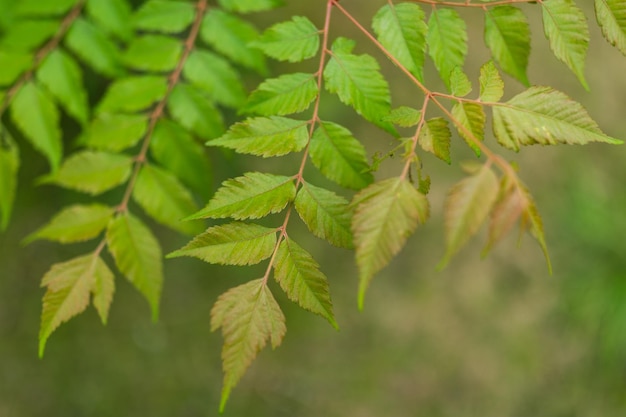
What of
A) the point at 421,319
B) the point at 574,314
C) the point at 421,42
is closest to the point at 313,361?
the point at 421,319

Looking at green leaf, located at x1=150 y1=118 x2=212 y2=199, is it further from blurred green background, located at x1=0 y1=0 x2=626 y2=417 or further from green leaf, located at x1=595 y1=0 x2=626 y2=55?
green leaf, located at x1=595 y1=0 x2=626 y2=55

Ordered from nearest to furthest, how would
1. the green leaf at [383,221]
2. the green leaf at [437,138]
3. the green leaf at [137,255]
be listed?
the green leaf at [383,221] → the green leaf at [437,138] → the green leaf at [137,255]

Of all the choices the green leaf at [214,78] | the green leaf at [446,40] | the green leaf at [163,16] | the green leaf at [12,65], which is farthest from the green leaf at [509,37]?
the green leaf at [12,65]

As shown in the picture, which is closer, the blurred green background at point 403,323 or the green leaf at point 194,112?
the green leaf at point 194,112

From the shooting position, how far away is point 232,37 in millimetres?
1178

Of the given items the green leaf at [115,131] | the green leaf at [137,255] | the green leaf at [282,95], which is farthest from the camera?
the green leaf at [115,131]

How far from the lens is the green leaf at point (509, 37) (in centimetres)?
87

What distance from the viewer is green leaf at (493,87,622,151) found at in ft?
2.33

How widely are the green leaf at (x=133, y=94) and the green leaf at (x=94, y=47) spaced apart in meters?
0.09

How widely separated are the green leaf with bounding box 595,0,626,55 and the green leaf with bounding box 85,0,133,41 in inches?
38.6

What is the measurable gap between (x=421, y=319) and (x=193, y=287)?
809 millimetres

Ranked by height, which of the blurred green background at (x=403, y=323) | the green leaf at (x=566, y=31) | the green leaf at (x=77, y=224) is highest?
the green leaf at (x=566, y=31)

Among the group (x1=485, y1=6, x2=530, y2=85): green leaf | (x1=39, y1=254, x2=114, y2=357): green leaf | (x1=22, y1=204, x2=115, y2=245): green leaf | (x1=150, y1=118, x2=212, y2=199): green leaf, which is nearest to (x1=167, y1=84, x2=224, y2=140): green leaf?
(x1=150, y1=118, x2=212, y2=199): green leaf

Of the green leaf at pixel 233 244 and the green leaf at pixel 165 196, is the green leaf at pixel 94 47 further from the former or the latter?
the green leaf at pixel 233 244
